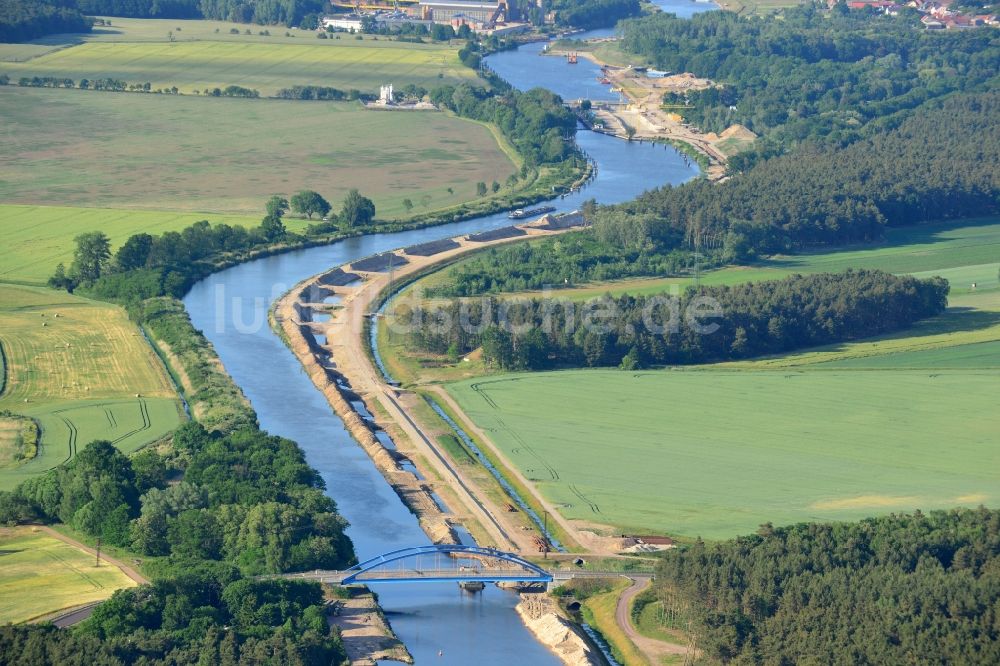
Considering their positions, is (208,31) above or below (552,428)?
above

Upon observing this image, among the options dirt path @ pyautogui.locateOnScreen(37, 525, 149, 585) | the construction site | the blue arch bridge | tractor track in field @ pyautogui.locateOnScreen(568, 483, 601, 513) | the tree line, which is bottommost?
dirt path @ pyautogui.locateOnScreen(37, 525, 149, 585)

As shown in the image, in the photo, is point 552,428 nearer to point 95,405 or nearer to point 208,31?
point 95,405

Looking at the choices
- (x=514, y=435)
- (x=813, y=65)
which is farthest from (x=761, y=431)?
(x=813, y=65)

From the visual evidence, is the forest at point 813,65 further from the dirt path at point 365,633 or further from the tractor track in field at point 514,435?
the dirt path at point 365,633

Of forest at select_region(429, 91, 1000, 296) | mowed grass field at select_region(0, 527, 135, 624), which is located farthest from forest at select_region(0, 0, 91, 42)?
mowed grass field at select_region(0, 527, 135, 624)

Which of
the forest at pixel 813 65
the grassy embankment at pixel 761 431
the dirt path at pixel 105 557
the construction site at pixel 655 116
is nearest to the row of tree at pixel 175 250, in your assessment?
the grassy embankment at pixel 761 431

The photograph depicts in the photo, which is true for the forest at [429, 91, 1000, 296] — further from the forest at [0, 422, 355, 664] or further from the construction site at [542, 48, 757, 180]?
the forest at [0, 422, 355, 664]

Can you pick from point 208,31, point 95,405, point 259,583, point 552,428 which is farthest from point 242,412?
point 208,31

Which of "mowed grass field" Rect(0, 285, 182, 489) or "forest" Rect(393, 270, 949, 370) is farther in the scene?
"forest" Rect(393, 270, 949, 370)
